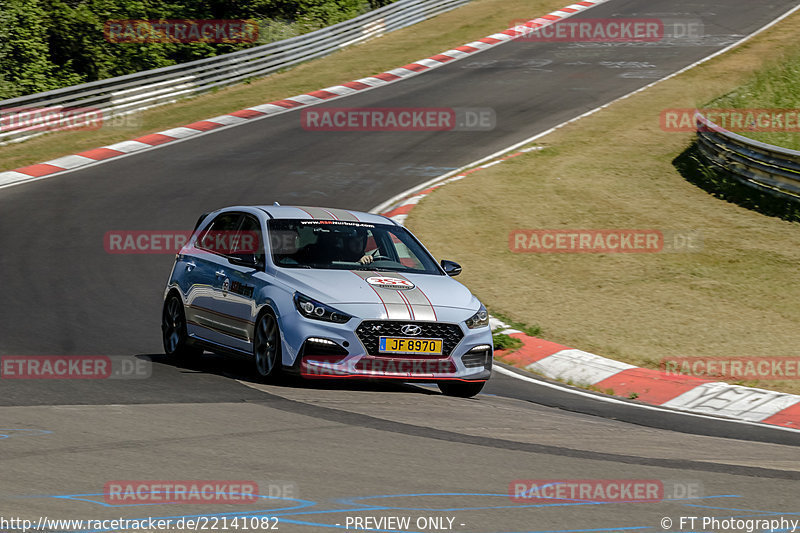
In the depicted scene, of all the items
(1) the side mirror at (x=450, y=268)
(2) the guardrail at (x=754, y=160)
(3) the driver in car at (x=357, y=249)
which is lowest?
(2) the guardrail at (x=754, y=160)

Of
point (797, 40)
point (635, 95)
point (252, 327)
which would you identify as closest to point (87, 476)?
point (252, 327)

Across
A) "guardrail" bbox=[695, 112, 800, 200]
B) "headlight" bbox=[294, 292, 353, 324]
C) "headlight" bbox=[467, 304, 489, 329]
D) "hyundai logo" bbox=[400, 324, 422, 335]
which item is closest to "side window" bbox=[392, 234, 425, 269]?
"headlight" bbox=[467, 304, 489, 329]

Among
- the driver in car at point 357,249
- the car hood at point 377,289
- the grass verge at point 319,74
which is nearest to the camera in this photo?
the car hood at point 377,289

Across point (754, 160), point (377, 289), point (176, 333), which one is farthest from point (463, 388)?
point (754, 160)

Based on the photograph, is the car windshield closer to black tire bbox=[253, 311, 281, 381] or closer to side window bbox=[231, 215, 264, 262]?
side window bbox=[231, 215, 264, 262]

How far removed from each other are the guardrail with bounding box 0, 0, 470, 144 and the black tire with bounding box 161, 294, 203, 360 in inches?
610

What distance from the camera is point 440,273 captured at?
10859 mm

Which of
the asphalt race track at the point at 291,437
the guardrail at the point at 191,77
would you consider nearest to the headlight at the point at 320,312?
the asphalt race track at the point at 291,437

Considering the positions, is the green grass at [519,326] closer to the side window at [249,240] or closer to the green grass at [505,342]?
the green grass at [505,342]

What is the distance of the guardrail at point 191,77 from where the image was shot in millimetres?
26781

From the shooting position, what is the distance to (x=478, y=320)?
10.1 m

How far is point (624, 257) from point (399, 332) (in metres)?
7.98

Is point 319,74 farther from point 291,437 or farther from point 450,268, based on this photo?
point 291,437

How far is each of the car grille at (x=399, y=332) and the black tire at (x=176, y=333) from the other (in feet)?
8.04
